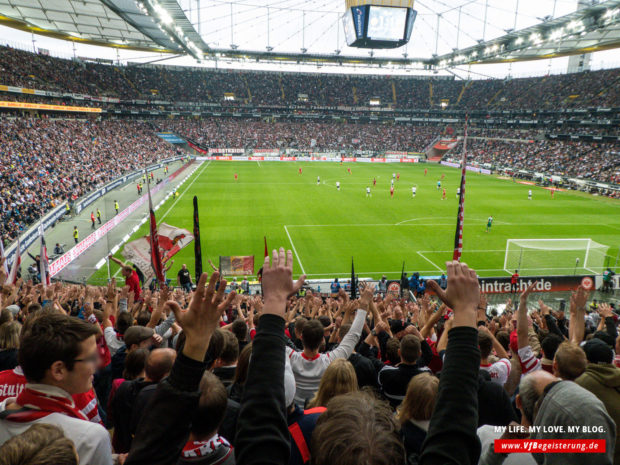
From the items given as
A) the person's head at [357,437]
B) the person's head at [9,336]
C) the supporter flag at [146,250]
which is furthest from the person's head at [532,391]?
the supporter flag at [146,250]

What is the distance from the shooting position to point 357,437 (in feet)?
4.98

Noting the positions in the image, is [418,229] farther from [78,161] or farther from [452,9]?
[452,9]

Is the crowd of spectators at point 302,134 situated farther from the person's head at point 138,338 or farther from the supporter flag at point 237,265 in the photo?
the person's head at point 138,338

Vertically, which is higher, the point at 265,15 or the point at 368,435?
the point at 265,15

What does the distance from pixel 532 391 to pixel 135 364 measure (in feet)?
11.5

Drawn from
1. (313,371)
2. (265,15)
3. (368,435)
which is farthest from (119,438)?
(265,15)

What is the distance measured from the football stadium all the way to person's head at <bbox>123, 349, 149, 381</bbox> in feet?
0.05

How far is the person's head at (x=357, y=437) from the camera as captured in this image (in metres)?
1.48

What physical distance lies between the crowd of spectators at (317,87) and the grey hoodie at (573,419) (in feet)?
226

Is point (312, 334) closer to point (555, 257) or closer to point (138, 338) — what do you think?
point (138, 338)

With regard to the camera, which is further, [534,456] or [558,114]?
[558,114]

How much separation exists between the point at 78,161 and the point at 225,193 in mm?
16542

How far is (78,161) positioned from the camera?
1695 inches

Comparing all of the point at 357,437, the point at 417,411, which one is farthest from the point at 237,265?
the point at 357,437
